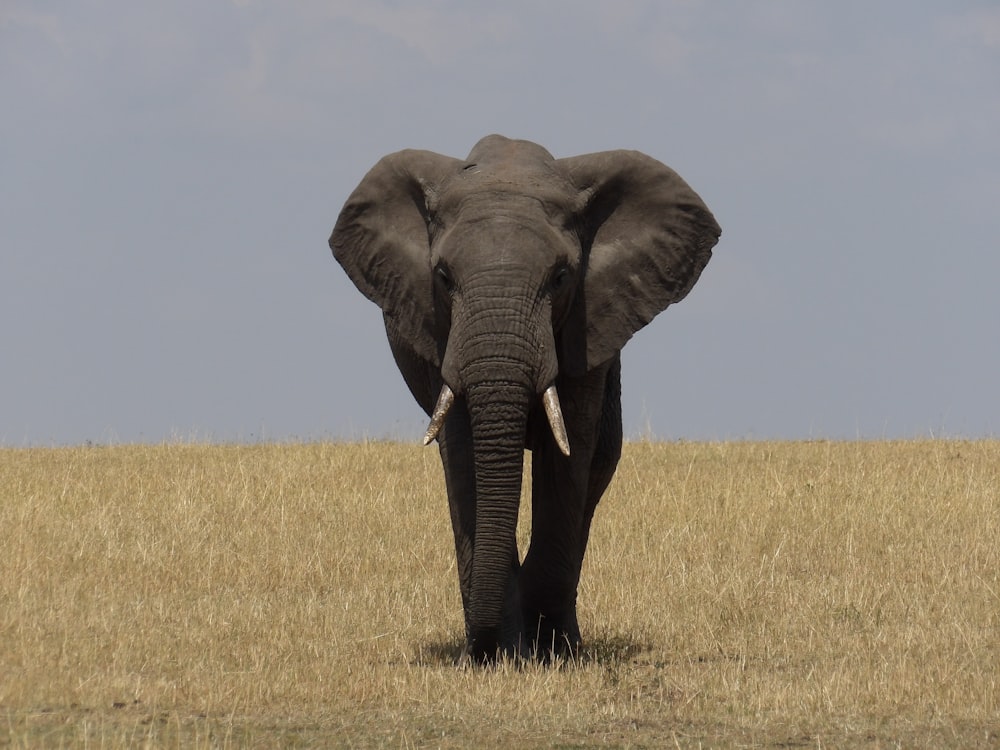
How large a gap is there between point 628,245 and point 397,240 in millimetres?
1431

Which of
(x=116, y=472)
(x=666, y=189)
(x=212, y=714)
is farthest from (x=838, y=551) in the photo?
(x=116, y=472)

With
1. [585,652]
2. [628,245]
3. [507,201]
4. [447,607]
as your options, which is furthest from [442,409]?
[447,607]

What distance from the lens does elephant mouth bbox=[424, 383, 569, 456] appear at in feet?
29.1

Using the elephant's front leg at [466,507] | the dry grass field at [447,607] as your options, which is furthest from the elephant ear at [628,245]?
the dry grass field at [447,607]

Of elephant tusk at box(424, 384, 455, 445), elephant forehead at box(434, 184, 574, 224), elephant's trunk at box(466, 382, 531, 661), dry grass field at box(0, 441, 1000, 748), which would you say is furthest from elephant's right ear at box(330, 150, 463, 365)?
dry grass field at box(0, 441, 1000, 748)

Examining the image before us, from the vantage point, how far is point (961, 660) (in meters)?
10.0

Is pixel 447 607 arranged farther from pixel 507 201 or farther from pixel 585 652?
pixel 507 201

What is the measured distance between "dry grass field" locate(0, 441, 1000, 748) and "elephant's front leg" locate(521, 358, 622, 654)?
380 millimetres

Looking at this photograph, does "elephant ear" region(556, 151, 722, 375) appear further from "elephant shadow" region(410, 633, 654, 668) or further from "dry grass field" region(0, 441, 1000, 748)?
"dry grass field" region(0, 441, 1000, 748)

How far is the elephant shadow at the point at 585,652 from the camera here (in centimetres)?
991

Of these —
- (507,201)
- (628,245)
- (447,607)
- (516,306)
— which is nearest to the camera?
(516,306)

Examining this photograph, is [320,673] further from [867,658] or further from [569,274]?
[867,658]

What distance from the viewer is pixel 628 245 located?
9.88 m

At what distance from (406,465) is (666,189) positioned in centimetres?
1034
